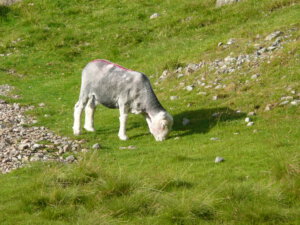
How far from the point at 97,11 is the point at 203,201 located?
2927 cm

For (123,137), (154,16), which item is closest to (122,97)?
(123,137)

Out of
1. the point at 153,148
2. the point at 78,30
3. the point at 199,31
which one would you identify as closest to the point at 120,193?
the point at 153,148

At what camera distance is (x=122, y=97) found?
18.5 meters

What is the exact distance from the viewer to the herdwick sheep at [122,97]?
58.2ft

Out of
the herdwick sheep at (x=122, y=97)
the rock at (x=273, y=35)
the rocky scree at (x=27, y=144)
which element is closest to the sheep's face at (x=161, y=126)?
the herdwick sheep at (x=122, y=97)

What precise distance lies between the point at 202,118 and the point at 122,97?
293 centimetres

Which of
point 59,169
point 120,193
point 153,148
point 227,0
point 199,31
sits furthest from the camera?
point 227,0

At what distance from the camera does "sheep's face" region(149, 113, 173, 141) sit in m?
17.4

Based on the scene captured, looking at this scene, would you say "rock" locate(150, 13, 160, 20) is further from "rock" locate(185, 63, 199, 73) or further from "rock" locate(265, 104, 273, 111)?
"rock" locate(265, 104, 273, 111)

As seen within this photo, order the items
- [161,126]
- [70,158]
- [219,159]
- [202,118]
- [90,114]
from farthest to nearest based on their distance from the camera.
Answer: [90,114] → [202,118] → [161,126] → [70,158] → [219,159]

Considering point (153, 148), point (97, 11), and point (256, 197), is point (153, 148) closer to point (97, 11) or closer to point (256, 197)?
point (256, 197)

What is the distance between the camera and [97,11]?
38.1m

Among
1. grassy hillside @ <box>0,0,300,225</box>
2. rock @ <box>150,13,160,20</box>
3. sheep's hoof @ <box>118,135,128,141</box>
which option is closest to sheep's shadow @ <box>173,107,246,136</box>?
grassy hillside @ <box>0,0,300,225</box>

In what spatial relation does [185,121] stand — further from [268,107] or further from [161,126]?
[268,107]
